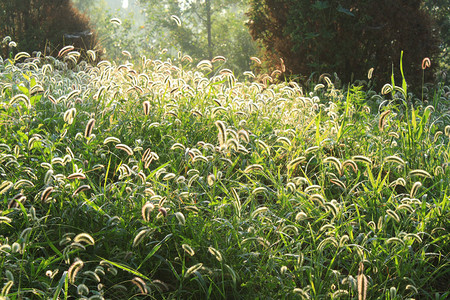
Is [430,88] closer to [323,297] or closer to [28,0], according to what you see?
[323,297]

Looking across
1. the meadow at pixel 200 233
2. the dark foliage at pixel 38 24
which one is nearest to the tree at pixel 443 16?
the dark foliage at pixel 38 24

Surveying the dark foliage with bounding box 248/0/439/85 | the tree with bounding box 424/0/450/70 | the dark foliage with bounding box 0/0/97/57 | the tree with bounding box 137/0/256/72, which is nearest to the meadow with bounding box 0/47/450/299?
the dark foliage with bounding box 248/0/439/85

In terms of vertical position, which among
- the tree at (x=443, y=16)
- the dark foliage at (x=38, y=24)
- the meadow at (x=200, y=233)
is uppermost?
the tree at (x=443, y=16)

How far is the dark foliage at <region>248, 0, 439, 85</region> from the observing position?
6.46m

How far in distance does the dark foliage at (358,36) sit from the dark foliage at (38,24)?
4.30m

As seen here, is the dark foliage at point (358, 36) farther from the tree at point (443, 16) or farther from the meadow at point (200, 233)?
the tree at point (443, 16)

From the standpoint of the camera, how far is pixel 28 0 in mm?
9000

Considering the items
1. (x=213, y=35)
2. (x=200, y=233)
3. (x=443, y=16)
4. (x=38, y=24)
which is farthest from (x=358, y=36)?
(x=213, y=35)

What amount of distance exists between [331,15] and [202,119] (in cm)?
351

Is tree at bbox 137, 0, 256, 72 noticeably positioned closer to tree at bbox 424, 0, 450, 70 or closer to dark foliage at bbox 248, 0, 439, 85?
tree at bbox 424, 0, 450, 70

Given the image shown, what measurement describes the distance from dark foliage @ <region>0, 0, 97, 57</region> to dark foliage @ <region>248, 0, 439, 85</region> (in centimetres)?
430

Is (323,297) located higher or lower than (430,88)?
lower

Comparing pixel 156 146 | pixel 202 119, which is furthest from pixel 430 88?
pixel 156 146

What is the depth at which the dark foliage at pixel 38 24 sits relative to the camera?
8914 mm
